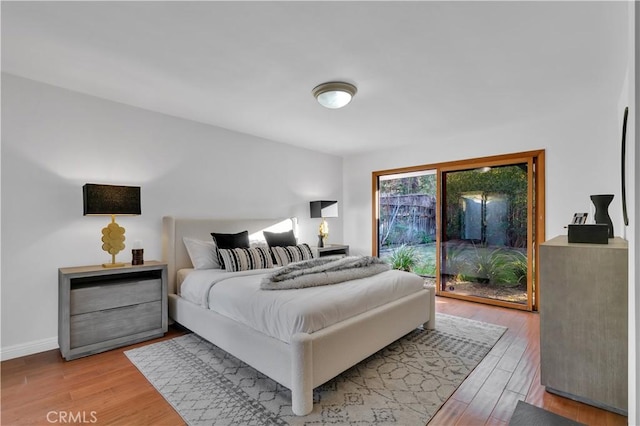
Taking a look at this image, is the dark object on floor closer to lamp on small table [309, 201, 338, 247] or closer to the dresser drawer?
the dresser drawer

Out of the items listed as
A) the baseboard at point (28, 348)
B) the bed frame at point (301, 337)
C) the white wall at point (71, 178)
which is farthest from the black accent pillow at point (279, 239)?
the baseboard at point (28, 348)

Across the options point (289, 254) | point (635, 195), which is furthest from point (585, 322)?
point (289, 254)

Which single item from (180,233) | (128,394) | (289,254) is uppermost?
(180,233)

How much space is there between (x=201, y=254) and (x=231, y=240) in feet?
1.20

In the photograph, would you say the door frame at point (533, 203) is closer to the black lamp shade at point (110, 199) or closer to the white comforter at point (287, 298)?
the white comforter at point (287, 298)

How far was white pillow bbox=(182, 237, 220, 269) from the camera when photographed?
3.42 meters

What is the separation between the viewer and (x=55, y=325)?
111 inches

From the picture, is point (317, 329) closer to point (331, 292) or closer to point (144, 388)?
point (331, 292)

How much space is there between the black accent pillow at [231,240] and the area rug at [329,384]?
1.05 m

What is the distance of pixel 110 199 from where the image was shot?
2.82 m

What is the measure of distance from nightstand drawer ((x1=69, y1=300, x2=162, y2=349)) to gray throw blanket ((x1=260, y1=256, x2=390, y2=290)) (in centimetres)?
138

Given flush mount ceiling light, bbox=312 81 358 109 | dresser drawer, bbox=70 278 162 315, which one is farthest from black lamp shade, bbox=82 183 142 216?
flush mount ceiling light, bbox=312 81 358 109

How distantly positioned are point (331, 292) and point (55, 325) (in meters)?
2.63

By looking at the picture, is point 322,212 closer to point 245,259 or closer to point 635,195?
point 245,259
